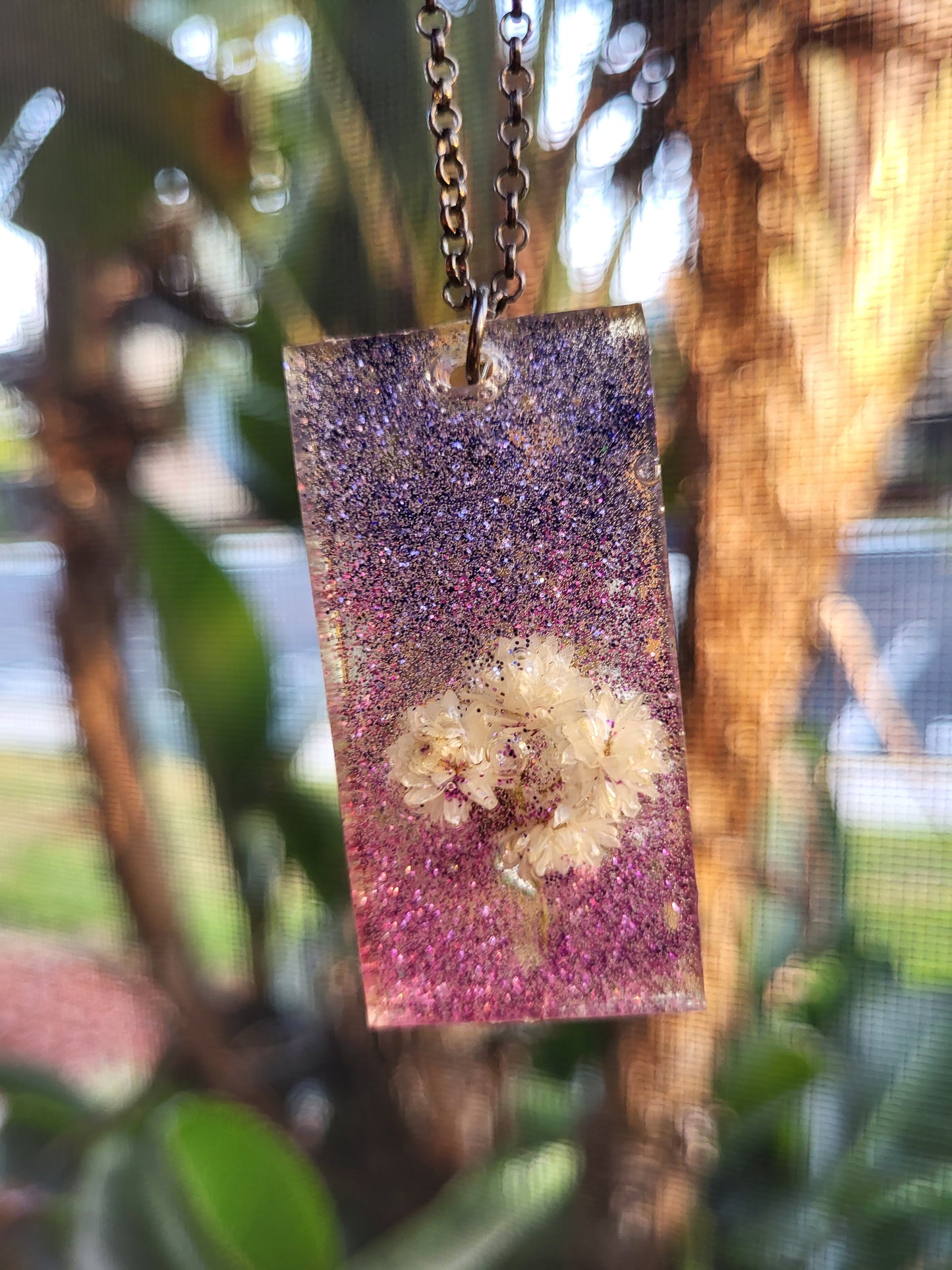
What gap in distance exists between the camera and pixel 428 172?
538 millimetres

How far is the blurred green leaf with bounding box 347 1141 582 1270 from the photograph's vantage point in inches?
19.8

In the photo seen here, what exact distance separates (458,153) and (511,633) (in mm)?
240

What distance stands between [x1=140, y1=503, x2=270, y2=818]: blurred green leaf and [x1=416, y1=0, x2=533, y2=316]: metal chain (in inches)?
14.1

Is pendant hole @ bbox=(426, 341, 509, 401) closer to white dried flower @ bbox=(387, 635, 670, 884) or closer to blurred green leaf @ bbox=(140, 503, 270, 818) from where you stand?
white dried flower @ bbox=(387, 635, 670, 884)

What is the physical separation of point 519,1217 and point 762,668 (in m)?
0.44

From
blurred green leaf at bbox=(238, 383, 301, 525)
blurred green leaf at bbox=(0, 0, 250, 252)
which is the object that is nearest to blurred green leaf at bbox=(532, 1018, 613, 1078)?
blurred green leaf at bbox=(238, 383, 301, 525)

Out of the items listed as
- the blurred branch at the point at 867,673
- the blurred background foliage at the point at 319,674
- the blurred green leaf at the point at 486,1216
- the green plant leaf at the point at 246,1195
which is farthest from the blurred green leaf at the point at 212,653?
the blurred branch at the point at 867,673

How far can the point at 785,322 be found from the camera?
44cm

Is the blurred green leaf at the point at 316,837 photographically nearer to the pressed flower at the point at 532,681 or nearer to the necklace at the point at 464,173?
the pressed flower at the point at 532,681

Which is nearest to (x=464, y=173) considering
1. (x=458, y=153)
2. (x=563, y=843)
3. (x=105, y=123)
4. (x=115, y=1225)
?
(x=458, y=153)

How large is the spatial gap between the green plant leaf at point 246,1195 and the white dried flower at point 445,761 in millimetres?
344

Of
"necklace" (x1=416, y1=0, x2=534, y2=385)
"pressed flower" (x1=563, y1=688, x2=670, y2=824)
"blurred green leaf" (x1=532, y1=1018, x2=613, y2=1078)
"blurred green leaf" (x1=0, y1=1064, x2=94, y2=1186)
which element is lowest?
"blurred green leaf" (x1=0, y1=1064, x2=94, y2=1186)

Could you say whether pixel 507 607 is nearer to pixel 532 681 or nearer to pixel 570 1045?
Result: pixel 532 681

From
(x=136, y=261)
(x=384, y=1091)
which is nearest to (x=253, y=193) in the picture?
(x=136, y=261)
